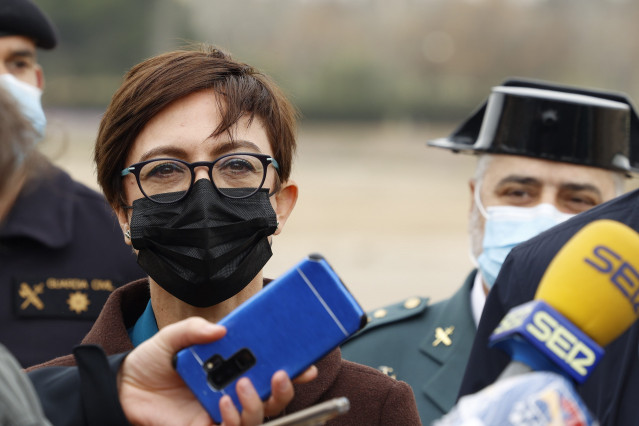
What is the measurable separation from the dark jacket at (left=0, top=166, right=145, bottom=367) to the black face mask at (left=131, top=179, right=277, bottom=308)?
1197 millimetres

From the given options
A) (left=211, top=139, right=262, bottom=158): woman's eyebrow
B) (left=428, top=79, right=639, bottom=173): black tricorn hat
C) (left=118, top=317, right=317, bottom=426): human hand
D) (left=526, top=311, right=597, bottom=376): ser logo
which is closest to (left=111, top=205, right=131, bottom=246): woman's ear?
(left=211, top=139, right=262, bottom=158): woman's eyebrow

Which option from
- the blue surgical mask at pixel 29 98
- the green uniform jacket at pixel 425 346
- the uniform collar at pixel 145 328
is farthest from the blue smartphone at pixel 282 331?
the blue surgical mask at pixel 29 98

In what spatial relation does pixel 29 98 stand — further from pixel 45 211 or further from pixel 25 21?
pixel 45 211

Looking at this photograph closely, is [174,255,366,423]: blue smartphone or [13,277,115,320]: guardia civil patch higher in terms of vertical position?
[174,255,366,423]: blue smartphone

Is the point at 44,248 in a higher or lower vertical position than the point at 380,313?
higher

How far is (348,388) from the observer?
8.00ft

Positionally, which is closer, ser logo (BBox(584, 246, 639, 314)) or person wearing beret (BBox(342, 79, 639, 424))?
ser logo (BBox(584, 246, 639, 314))

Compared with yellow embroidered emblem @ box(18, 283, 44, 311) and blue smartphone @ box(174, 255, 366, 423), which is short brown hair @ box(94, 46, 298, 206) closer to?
blue smartphone @ box(174, 255, 366, 423)

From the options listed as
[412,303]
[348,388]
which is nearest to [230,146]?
[348,388]

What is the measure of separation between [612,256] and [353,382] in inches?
41.5

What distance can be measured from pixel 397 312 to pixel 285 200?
120cm

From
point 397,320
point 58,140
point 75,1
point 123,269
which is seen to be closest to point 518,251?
point 397,320

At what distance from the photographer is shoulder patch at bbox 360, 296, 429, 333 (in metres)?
3.72

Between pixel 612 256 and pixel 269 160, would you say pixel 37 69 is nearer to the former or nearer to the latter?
pixel 269 160
